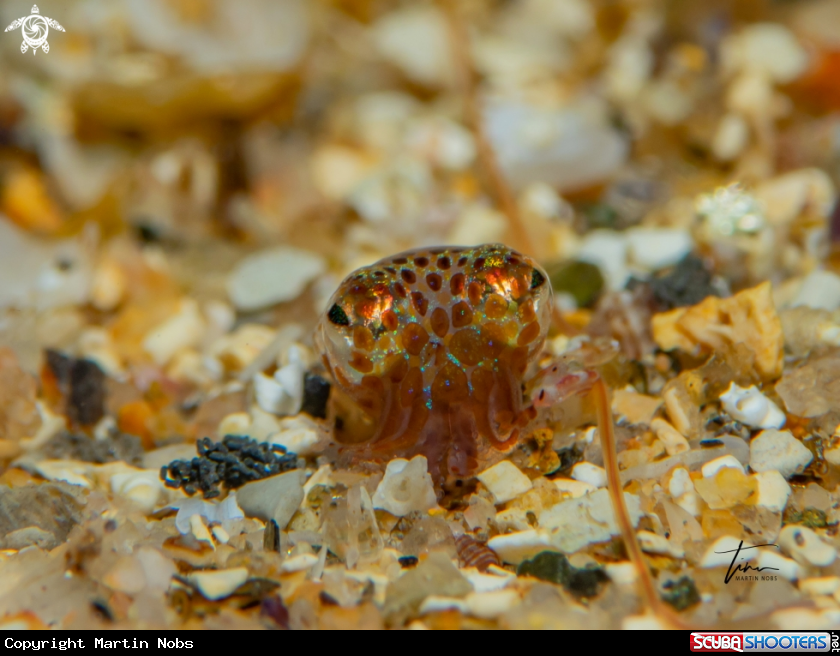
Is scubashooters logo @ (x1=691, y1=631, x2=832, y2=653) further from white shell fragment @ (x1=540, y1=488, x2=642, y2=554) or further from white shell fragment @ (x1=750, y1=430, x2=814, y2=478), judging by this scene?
white shell fragment @ (x1=750, y1=430, x2=814, y2=478)

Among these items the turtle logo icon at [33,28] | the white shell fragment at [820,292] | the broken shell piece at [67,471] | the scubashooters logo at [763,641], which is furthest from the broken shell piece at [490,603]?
the turtle logo icon at [33,28]

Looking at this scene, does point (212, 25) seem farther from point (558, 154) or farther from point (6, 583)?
point (6, 583)

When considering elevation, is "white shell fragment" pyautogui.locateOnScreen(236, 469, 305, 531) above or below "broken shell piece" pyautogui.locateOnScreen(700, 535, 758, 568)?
above

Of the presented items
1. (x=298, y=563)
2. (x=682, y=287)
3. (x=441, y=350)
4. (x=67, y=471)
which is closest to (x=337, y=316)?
(x=441, y=350)

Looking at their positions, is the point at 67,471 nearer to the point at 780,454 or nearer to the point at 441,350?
the point at 441,350

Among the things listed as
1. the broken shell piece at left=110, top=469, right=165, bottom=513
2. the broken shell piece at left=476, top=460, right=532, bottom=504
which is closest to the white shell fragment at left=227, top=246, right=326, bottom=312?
the broken shell piece at left=110, top=469, right=165, bottom=513

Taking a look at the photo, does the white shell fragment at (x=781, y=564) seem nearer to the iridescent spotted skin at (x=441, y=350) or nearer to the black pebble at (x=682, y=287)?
the iridescent spotted skin at (x=441, y=350)
